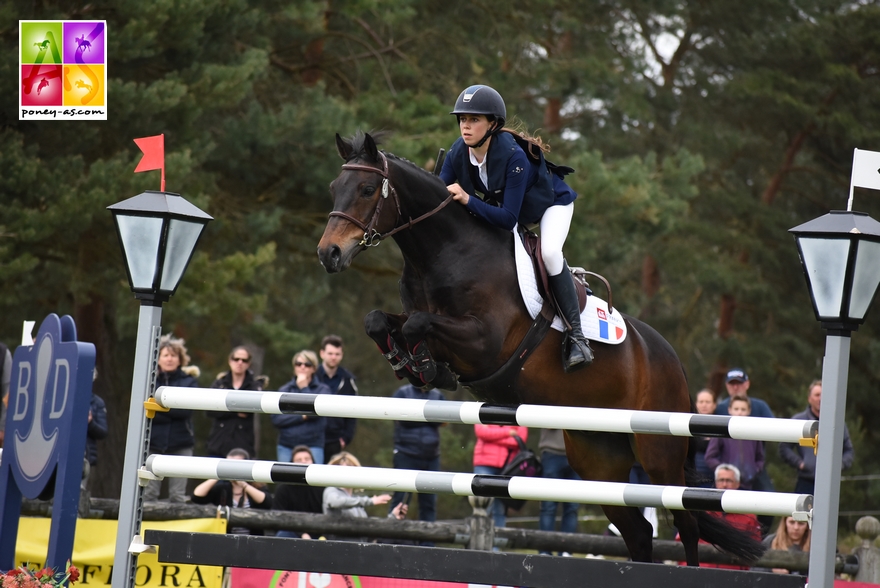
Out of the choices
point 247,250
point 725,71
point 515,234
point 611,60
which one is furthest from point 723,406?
point 725,71

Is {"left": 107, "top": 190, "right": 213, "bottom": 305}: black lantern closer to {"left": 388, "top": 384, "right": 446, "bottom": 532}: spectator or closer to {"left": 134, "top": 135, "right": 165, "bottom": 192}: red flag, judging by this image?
{"left": 134, "top": 135, "right": 165, "bottom": 192}: red flag

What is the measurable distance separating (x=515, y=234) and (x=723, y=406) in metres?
3.95

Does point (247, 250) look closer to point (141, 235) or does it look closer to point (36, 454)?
point (36, 454)

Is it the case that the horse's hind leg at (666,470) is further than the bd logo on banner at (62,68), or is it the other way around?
the bd logo on banner at (62,68)

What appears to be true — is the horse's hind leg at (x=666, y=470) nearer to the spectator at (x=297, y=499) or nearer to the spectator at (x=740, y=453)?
the spectator at (x=740, y=453)

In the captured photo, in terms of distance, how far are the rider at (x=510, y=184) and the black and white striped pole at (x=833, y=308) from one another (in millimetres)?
1384

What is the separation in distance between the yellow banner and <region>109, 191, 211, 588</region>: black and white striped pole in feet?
6.83

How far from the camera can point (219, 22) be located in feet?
37.8

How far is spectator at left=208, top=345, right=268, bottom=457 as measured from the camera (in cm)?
796

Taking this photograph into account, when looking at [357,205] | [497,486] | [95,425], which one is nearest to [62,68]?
[95,425]

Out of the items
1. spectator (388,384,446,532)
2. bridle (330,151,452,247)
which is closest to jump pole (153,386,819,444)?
bridle (330,151,452,247)

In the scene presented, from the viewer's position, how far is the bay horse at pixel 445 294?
4.59 meters

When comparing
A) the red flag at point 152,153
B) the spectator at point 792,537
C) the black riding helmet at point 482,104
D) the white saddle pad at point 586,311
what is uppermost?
the black riding helmet at point 482,104

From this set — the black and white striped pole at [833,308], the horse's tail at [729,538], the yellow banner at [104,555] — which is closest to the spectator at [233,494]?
the yellow banner at [104,555]
